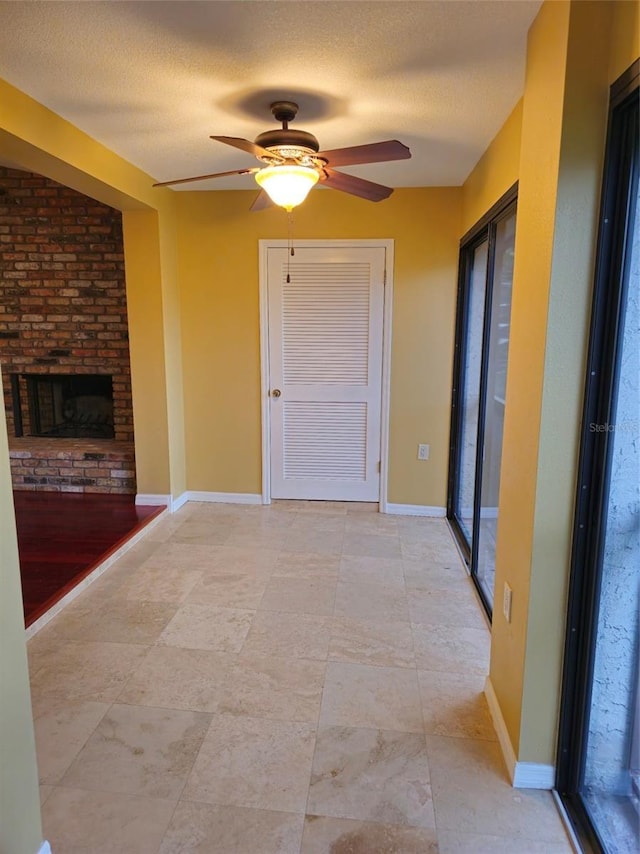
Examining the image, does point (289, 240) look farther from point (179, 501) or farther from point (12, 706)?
point (12, 706)

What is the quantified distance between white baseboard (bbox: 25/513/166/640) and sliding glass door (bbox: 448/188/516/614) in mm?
2210

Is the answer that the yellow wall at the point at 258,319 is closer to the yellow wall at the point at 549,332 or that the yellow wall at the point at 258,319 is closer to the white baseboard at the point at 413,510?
the white baseboard at the point at 413,510

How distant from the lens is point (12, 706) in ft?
4.17

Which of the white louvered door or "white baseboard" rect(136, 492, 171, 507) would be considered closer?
the white louvered door

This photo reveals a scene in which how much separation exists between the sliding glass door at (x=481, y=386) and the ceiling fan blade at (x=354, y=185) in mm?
615

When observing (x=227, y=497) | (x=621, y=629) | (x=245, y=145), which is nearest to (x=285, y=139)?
(x=245, y=145)

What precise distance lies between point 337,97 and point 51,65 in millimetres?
1158

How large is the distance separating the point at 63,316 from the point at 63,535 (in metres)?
1.93

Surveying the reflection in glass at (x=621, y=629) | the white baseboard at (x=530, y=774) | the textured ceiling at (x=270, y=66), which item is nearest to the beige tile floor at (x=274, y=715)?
the white baseboard at (x=530, y=774)

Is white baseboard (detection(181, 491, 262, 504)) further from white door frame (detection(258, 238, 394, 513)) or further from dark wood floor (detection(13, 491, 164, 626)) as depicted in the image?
dark wood floor (detection(13, 491, 164, 626))

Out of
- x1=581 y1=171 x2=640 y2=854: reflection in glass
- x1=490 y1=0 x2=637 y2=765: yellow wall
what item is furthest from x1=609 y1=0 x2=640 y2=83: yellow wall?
x1=581 y1=171 x2=640 y2=854: reflection in glass

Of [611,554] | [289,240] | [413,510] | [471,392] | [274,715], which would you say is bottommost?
[274,715]

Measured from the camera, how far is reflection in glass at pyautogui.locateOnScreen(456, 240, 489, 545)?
3.46 metres

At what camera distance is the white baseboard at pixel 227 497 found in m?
4.38
